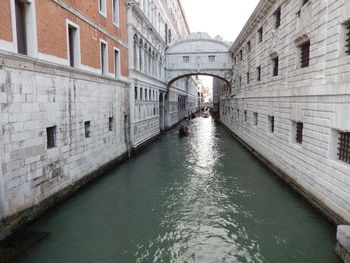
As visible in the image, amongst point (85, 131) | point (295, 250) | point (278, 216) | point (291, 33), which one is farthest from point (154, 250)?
point (291, 33)

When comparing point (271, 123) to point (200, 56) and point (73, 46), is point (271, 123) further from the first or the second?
point (200, 56)

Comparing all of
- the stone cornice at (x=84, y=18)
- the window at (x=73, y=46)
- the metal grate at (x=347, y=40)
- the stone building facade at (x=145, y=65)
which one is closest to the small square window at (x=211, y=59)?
the stone building facade at (x=145, y=65)

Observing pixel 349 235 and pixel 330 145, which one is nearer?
pixel 349 235

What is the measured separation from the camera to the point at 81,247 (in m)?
6.23

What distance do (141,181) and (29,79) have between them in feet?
20.1

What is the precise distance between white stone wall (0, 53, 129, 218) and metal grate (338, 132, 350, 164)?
8.57m

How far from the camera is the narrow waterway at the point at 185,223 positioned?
597 centimetres

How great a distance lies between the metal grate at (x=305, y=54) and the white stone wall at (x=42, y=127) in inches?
334

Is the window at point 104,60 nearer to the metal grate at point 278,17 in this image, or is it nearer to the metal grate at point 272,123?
the metal grate at point 278,17

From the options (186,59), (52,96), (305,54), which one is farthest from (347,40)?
(186,59)

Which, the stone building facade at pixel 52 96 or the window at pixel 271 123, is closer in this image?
the stone building facade at pixel 52 96

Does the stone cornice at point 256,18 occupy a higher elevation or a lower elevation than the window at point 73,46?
higher

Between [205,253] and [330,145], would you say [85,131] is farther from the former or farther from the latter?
[330,145]

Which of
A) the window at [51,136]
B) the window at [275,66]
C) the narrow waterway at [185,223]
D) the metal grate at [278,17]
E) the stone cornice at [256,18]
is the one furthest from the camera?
the stone cornice at [256,18]
